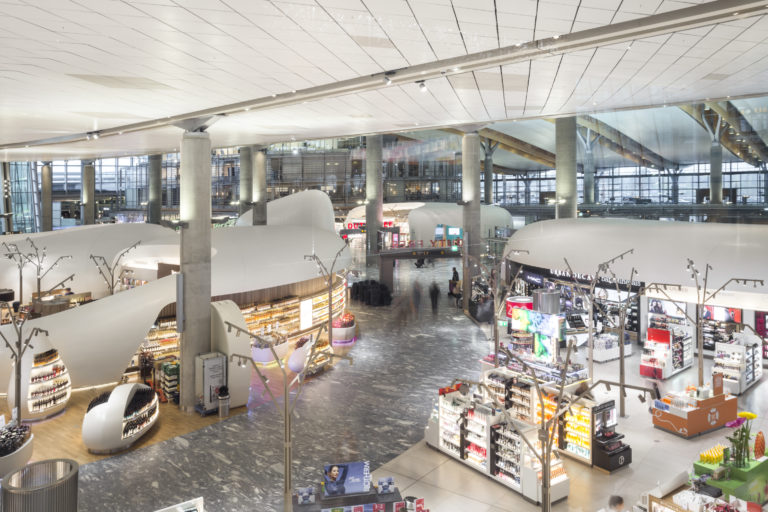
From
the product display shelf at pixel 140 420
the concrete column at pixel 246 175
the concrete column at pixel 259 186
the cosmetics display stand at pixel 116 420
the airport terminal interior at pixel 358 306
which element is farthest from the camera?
the concrete column at pixel 246 175

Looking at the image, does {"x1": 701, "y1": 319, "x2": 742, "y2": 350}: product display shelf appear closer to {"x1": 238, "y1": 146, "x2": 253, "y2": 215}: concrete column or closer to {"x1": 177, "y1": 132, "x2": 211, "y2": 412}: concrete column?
{"x1": 177, "y1": 132, "x2": 211, "y2": 412}: concrete column

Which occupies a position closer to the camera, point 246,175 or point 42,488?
point 42,488

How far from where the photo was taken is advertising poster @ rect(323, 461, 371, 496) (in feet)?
24.0

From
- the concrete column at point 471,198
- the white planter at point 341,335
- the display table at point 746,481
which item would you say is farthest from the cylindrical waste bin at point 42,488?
the concrete column at point 471,198

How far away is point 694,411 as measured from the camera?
10891 mm

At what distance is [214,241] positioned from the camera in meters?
18.5

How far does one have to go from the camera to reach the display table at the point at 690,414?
35.7 ft

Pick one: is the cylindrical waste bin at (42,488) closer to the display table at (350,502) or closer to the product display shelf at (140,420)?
the display table at (350,502)

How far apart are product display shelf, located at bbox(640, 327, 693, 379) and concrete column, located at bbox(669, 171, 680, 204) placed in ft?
69.8

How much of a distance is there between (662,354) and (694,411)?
14.1 feet

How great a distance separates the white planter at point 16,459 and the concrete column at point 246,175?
17223 mm

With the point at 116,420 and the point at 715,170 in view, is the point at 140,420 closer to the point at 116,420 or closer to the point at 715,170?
the point at 116,420

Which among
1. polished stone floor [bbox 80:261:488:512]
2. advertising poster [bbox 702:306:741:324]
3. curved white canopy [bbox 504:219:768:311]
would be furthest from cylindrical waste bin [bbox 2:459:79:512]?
advertising poster [bbox 702:306:741:324]

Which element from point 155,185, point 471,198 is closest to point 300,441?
point 471,198
